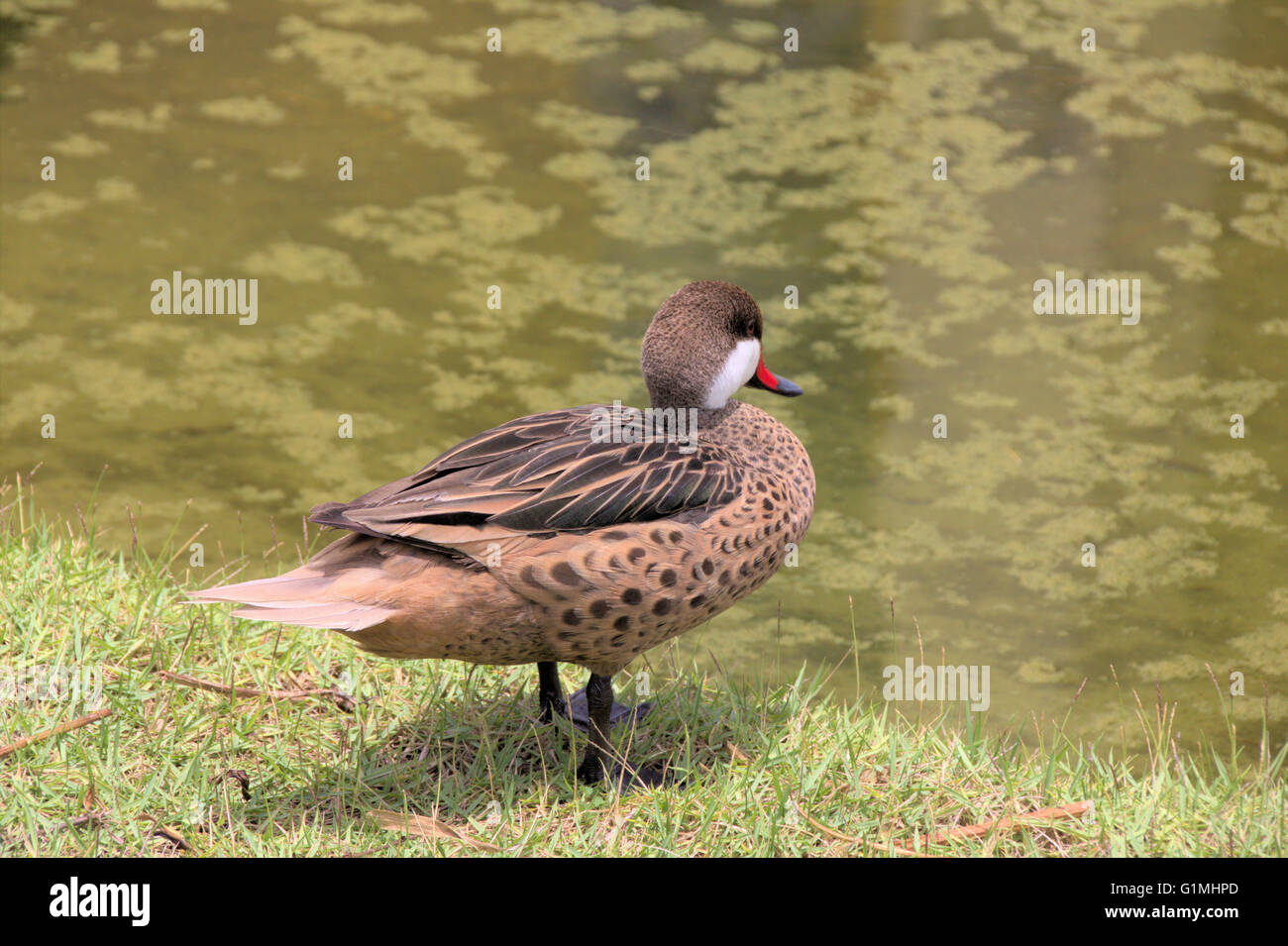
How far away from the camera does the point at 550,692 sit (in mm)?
2580

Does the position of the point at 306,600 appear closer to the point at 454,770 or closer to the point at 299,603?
the point at 299,603

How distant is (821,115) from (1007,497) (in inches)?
107

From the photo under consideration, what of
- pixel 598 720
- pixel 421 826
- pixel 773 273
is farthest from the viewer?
pixel 773 273

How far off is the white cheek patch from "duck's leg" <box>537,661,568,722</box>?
60 cm

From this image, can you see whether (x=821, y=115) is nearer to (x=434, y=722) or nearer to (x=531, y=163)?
(x=531, y=163)

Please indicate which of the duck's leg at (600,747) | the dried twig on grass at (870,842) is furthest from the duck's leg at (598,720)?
the dried twig on grass at (870,842)

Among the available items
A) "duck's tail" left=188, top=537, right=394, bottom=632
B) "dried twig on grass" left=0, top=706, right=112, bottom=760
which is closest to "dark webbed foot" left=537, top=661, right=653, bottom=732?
"duck's tail" left=188, top=537, right=394, bottom=632

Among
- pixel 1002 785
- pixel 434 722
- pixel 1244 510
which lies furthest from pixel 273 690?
pixel 1244 510

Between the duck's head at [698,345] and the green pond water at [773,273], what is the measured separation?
0.67 m

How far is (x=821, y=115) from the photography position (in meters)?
6.20

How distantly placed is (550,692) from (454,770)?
0.81 feet

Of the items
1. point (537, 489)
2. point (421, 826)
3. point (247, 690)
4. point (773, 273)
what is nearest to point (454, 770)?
point (421, 826)

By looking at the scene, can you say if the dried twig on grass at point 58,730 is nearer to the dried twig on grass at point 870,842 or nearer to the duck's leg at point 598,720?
the duck's leg at point 598,720

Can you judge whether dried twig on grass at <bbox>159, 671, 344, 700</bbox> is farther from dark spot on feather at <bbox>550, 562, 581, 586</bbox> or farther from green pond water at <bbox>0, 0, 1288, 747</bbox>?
green pond water at <bbox>0, 0, 1288, 747</bbox>
